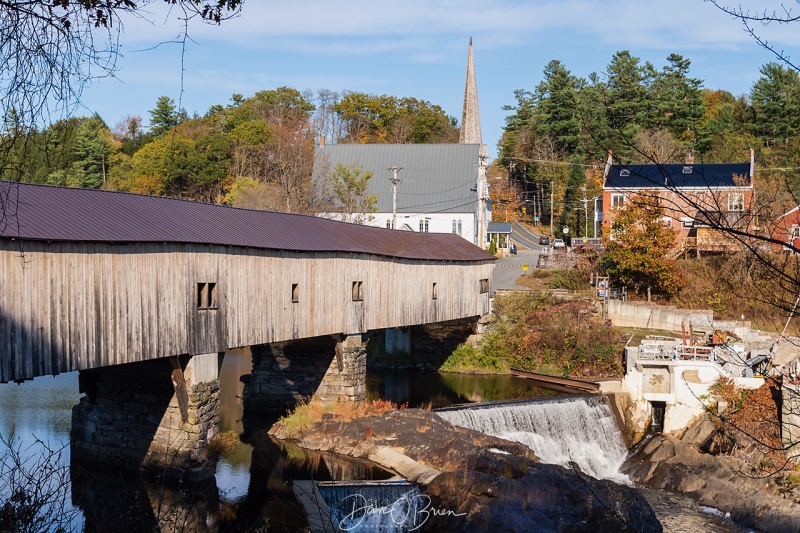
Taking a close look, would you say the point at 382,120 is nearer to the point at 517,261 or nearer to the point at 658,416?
the point at 517,261

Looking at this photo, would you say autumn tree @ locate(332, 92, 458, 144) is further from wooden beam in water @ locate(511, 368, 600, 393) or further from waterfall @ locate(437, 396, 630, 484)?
waterfall @ locate(437, 396, 630, 484)

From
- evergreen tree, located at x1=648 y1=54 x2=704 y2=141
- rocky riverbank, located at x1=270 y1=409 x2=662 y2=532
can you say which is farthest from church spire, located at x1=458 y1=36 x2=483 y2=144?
rocky riverbank, located at x1=270 y1=409 x2=662 y2=532

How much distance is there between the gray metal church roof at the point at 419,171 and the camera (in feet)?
177

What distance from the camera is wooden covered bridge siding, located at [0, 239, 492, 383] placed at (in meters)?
14.3

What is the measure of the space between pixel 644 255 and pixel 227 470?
22764mm

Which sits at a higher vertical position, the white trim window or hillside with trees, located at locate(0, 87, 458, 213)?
hillside with trees, located at locate(0, 87, 458, 213)

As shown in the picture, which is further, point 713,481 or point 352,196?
point 352,196

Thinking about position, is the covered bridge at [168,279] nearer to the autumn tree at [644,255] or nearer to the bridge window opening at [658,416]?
the bridge window opening at [658,416]

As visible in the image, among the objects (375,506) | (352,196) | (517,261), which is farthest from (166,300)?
(517,261)

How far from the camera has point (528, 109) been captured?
75.2m

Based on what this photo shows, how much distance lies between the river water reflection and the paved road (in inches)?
536

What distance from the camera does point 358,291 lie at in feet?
80.9

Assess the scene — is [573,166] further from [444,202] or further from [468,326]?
[468,326]

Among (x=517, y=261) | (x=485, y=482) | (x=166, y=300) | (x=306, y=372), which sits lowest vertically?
(x=485, y=482)
